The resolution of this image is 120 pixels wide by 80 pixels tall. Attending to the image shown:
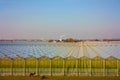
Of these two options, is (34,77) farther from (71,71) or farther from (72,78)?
(71,71)

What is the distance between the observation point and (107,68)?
58.4 ft

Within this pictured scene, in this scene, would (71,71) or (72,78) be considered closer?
(72,78)

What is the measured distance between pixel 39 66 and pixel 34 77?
2.62 meters

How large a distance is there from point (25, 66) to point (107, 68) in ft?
15.9

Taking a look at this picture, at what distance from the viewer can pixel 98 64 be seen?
18.0 meters

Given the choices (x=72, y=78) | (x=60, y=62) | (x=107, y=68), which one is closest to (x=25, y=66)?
(x=60, y=62)

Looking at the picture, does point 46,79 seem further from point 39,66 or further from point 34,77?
point 39,66

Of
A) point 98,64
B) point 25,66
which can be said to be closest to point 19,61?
point 25,66

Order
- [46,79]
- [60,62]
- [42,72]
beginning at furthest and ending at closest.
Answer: [60,62], [42,72], [46,79]

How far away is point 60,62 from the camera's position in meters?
18.7

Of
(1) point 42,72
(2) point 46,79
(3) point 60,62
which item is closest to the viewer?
(2) point 46,79

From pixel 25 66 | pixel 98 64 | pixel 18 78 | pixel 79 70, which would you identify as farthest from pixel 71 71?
pixel 18 78

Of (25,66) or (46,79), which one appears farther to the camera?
(25,66)

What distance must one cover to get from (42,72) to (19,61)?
4.99ft
